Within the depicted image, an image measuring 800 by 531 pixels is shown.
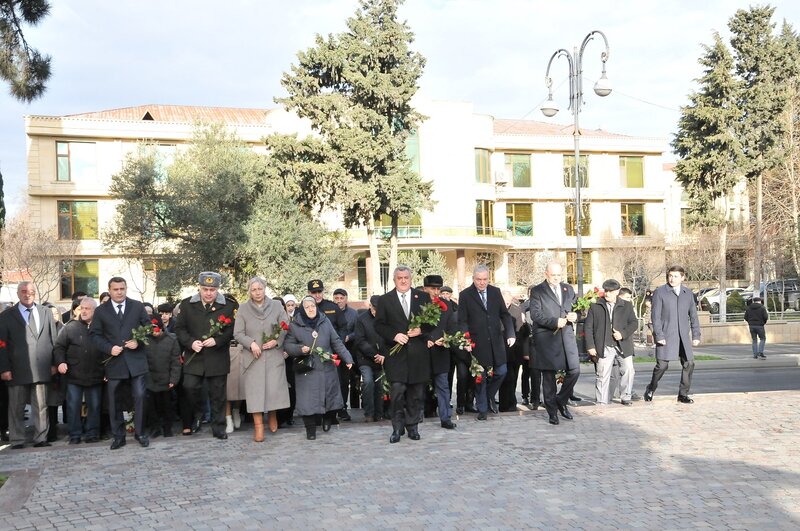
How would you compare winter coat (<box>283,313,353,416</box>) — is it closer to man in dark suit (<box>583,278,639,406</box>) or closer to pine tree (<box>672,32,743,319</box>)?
man in dark suit (<box>583,278,639,406</box>)

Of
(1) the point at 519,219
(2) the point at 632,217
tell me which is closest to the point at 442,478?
(1) the point at 519,219

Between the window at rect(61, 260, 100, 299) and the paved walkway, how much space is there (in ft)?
146

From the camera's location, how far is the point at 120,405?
30.0 ft

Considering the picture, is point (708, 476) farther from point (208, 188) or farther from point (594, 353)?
point (208, 188)

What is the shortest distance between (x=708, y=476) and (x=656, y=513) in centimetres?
130

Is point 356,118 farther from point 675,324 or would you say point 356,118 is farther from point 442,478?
point 442,478

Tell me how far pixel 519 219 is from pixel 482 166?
674cm

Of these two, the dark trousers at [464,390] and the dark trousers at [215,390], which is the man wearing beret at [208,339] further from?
the dark trousers at [464,390]

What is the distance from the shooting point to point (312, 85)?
3253 centimetres

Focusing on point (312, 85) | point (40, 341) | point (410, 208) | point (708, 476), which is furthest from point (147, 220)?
point (708, 476)

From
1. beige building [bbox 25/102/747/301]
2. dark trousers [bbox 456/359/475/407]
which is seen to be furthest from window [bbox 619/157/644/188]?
dark trousers [bbox 456/359/475/407]

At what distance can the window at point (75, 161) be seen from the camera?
5072 centimetres

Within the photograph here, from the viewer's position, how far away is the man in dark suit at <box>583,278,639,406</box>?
11.0m

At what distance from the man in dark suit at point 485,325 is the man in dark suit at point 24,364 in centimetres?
537
